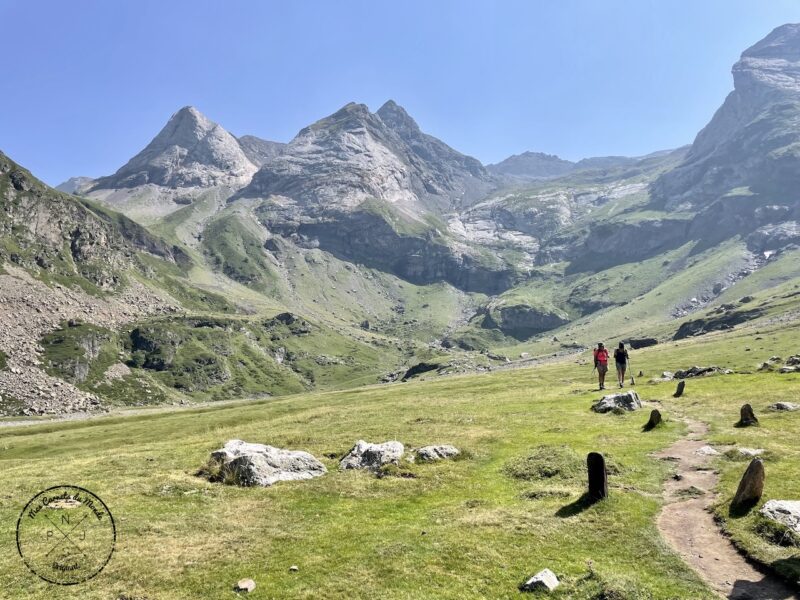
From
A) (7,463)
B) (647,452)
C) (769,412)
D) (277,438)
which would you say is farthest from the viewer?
(7,463)

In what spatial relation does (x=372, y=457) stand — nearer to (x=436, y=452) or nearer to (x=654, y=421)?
(x=436, y=452)

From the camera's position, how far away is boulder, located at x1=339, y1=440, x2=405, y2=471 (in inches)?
1346

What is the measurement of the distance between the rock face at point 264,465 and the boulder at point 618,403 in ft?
102

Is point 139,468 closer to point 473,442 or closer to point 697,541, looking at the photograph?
point 473,442

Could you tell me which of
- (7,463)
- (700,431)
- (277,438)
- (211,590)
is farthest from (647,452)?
(7,463)

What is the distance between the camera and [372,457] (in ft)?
114

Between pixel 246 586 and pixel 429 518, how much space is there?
32.4 ft

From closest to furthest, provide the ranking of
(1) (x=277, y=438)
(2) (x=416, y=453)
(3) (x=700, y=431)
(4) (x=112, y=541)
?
(4) (x=112, y=541), (2) (x=416, y=453), (3) (x=700, y=431), (1) (x=277, y=438)

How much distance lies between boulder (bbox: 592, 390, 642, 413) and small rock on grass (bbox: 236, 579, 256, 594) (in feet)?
137

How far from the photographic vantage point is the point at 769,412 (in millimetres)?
42844

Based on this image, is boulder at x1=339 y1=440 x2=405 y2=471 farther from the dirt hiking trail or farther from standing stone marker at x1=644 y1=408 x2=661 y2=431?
standing stone marker at x1=644 y1=408 x2=661 y2=431

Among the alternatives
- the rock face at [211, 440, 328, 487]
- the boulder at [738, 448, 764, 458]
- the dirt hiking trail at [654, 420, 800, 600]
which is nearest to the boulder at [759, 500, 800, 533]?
the dirt hiking trail at [654, 420, 800, 600]

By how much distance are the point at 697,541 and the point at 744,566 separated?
7.50ft

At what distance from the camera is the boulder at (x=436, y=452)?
35.7 meters
